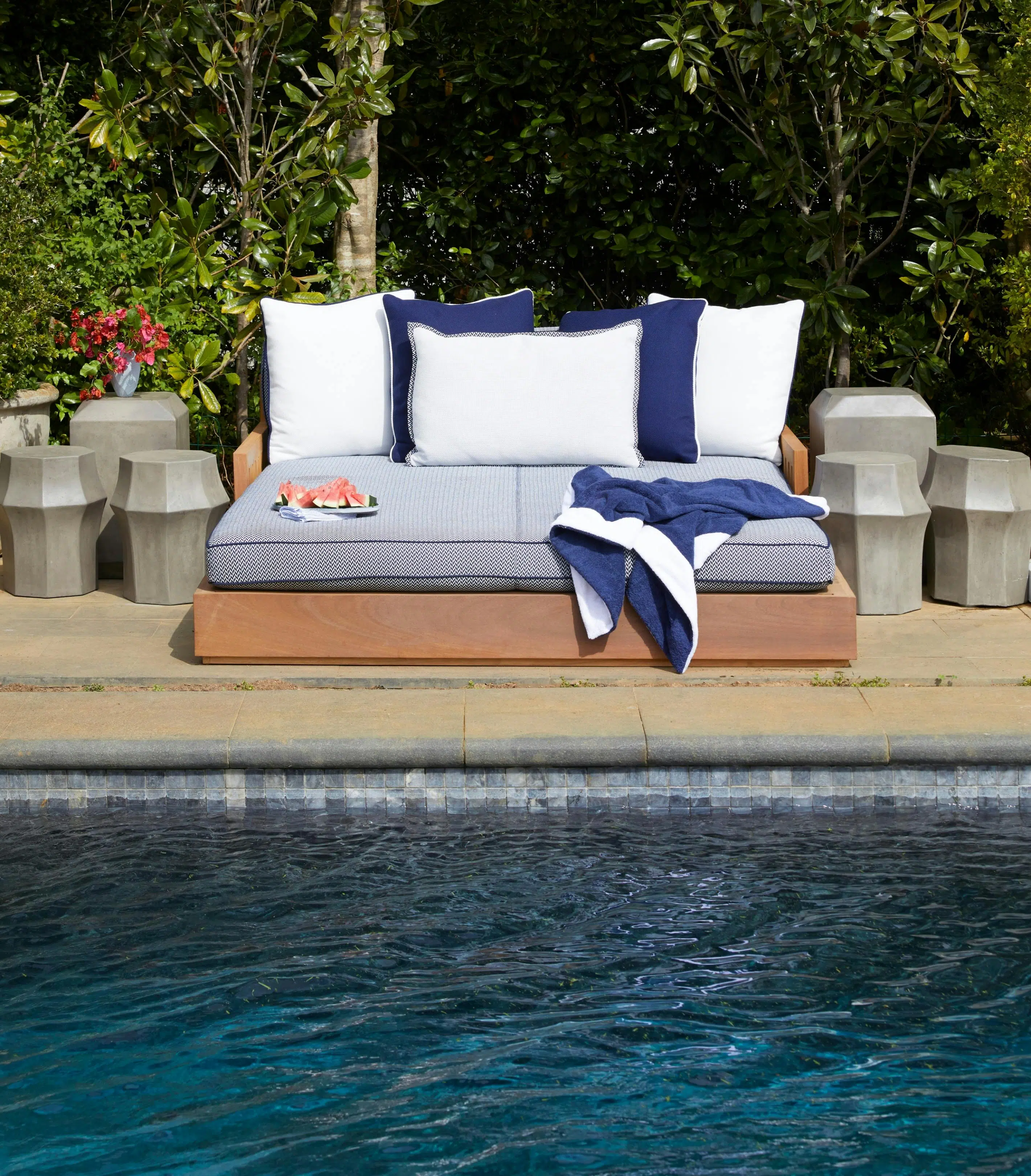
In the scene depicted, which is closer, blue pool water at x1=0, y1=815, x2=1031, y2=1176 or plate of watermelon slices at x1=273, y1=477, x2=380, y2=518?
blue pool water at x1=0, y1=815, x2=1031, y2=1176

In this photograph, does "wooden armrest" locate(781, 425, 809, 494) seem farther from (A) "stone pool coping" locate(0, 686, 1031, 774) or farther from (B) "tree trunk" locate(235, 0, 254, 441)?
(B) "tree trunk" locate(235, 0, 254, 441)

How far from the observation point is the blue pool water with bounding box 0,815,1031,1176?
97.0 inches

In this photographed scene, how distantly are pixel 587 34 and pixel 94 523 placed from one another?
369cm

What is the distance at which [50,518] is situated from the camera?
16.7ft

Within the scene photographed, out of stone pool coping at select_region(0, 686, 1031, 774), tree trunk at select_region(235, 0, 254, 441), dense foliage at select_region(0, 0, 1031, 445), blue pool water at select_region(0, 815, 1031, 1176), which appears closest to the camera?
blue pool water at select_region(0, 815, 1031, 1176)

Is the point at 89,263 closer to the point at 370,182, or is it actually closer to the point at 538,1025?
the point at 370,182

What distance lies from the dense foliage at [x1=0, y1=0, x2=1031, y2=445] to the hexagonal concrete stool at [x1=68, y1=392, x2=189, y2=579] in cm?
37

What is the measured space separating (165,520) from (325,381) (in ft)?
2.61

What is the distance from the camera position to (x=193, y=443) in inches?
272

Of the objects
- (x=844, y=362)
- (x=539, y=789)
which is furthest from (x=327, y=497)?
(x=844, y=362)

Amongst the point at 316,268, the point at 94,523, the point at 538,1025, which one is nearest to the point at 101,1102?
the point at 538,1025

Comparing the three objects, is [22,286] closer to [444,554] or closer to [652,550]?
[444,554]

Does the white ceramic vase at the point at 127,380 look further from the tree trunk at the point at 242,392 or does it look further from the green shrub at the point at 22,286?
the tree trunk at the point at 242,392

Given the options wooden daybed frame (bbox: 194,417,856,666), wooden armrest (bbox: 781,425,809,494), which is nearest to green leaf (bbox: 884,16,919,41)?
wooden armrest (bbox: 781,425,809,494)
